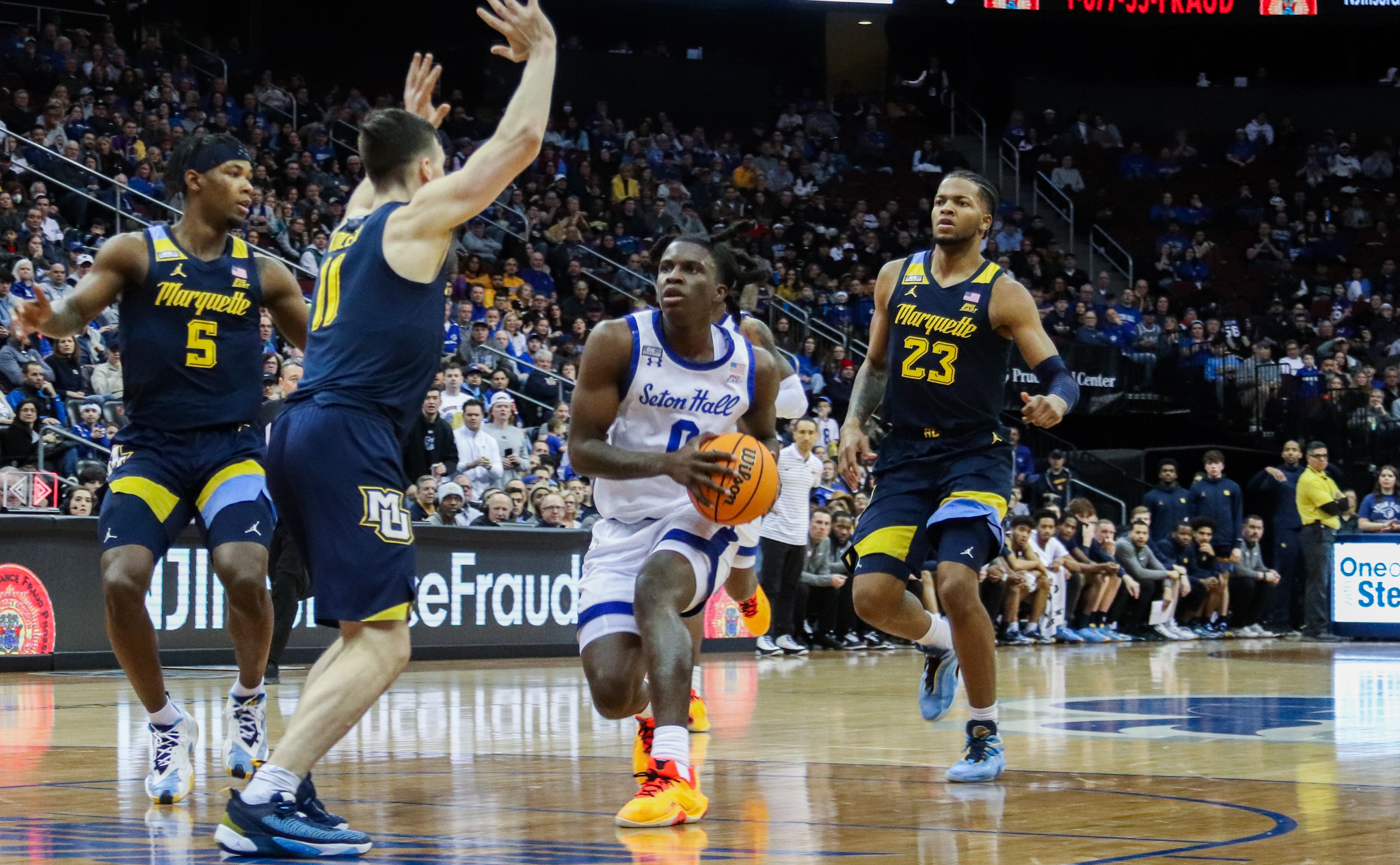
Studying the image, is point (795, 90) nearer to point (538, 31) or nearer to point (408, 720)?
point (408, 720)

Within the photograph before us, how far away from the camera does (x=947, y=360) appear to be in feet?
22.1

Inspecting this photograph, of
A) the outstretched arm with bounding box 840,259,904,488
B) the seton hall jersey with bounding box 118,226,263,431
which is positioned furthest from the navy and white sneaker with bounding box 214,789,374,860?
the outstretched arm with bounding box 840,259,904,488

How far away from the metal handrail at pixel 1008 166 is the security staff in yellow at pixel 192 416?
25.6 metres

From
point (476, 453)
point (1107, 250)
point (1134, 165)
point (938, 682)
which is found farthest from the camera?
point (1134, 165)

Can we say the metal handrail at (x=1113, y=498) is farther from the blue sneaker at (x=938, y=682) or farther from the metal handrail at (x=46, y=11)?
the blue sneaker at (x=938, y=682)

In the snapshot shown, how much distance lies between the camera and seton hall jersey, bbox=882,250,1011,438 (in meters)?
6.70

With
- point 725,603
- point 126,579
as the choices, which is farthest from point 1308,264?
point 126,579

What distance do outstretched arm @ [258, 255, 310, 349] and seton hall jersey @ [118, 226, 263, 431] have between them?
10 cm

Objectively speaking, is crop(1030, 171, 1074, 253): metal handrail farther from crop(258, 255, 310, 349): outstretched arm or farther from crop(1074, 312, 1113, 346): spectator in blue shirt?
crop(258, 255, 310, 349): outstretched arm

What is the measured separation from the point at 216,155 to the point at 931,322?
273 centimetres

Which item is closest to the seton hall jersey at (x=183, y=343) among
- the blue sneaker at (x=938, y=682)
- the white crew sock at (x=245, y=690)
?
the white crew sock at (x=245, y=690)

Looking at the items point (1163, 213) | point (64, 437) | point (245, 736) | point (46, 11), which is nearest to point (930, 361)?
point (245, 736)

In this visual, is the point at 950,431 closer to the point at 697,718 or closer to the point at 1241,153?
the point at 697,718

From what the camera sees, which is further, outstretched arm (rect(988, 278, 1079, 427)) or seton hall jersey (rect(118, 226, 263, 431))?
outstretched arm (rect(988, 278, 1079, 427))
